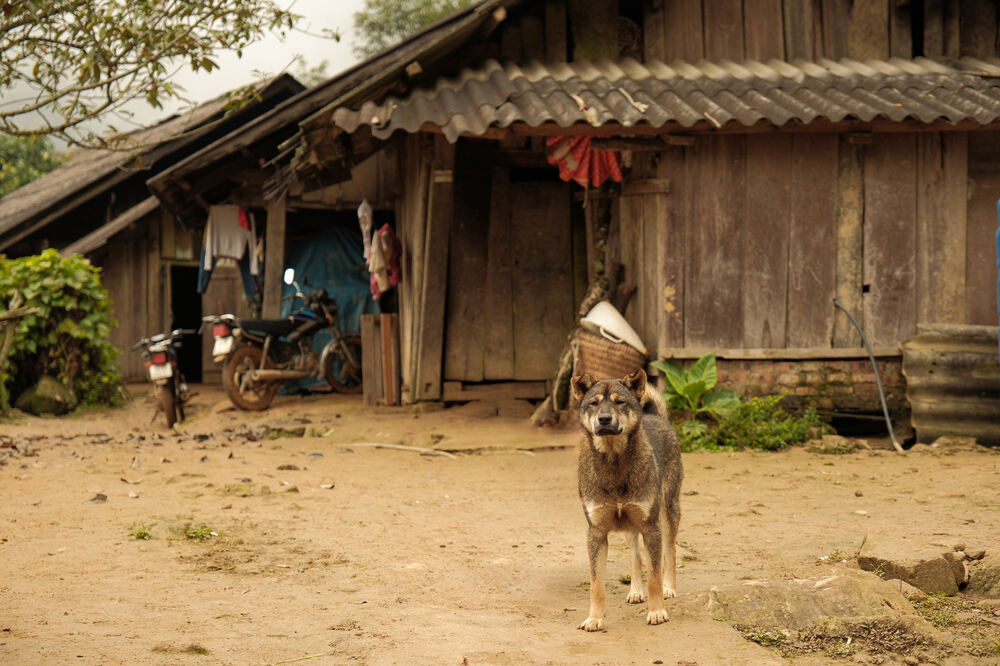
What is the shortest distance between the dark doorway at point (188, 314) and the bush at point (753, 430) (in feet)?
44.1

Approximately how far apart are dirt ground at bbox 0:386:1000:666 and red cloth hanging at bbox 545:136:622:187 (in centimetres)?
256

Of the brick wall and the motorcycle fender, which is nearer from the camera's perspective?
the brick wall

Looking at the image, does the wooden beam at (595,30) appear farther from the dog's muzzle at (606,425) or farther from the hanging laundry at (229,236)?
the dog's muzzle at (606,425)

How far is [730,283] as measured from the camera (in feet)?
30.5

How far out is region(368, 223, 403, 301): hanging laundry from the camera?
11734 mm

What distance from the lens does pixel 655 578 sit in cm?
423

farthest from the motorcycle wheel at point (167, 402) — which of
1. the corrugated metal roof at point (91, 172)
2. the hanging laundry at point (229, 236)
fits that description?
the corrugated metal roof at point (91, 172)

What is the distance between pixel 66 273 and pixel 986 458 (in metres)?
11.4

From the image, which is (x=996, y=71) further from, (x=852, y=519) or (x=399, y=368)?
(x=399, y=368)

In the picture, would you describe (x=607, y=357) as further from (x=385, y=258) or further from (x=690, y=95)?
(x=385, y=258)

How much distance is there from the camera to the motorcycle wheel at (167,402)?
39.8ft

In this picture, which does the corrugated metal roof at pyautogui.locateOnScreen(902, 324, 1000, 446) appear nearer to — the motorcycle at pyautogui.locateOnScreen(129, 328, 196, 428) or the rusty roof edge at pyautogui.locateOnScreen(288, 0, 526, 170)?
the rusty roof edge at pyautogui.locateOnScreen(288, 0, 526, 170)

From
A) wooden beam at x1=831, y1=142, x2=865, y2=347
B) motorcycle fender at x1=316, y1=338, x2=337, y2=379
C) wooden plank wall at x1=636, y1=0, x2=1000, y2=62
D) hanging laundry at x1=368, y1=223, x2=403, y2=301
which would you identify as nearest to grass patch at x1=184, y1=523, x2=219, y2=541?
hanging laundry at x1=368, y1=223, x2=403, y2=301

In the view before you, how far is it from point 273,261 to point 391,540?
9.05m
